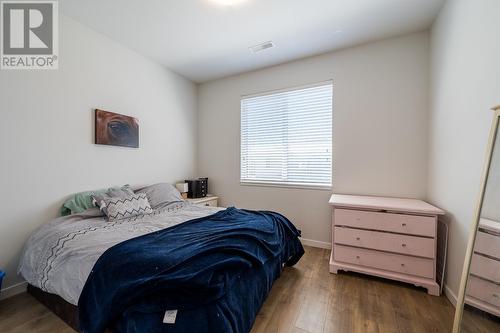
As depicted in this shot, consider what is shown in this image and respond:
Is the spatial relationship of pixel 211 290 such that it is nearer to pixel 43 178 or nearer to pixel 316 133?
pixel 43 178

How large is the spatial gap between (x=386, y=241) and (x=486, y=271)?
871mm

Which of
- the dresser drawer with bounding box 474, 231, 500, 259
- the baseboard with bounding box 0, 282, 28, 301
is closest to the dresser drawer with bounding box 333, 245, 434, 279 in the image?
the dresser drawer with bounding box 474, 231, 500, 259

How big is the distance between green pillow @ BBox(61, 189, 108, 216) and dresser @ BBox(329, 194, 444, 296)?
8.72 feet

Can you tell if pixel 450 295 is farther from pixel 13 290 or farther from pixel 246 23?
→ pixel 13 290

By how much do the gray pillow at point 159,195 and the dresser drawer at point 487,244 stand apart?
2872mm

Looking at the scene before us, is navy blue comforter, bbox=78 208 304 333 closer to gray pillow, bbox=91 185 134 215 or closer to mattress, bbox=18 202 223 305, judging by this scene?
mattress, bbox=18 202 223 305

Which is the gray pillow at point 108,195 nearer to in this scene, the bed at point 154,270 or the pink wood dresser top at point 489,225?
the bed at point 154,270

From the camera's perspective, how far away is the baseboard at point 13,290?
182 cm

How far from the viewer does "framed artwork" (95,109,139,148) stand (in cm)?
244

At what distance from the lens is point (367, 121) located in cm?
264

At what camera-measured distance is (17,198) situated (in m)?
1.88

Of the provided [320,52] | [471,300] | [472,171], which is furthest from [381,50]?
[471,300]

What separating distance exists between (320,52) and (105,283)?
3353 millimetres

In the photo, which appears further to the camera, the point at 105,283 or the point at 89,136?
the point at 89,136
